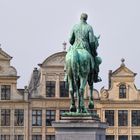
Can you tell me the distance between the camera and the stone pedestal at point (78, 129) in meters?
16.3

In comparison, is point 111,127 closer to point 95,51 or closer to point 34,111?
point 34,111

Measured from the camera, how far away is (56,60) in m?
57.3

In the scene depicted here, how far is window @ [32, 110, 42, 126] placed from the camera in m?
58.4

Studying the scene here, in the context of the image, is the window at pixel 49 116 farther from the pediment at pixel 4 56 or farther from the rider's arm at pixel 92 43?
the rider's arm at pixel 92 43

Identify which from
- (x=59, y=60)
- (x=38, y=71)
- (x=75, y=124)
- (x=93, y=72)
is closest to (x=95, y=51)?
(x=93, y=72)

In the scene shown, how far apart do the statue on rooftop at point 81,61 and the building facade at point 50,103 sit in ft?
131

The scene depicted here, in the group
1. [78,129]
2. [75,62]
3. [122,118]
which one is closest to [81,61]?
[75,62]

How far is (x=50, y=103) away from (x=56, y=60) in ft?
11.3

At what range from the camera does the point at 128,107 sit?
193 ft

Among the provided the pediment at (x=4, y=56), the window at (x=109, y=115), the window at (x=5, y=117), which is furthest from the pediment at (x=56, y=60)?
the window at (x=109, y=115)

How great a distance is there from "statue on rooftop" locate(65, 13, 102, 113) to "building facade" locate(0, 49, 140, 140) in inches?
1571

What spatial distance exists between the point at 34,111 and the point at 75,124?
139ft

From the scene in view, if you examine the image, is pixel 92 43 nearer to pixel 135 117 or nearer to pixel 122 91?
pixel 122 91

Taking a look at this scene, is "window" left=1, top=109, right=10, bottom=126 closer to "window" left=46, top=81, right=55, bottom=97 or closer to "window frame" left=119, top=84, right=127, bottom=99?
"window" left=46, top=81, right=55, bottom=97
